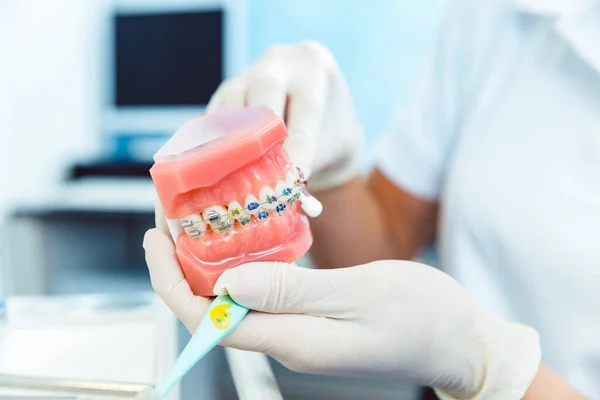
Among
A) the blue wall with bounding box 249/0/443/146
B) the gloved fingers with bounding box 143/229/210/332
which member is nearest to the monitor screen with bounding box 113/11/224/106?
the blue wall with bounding box 249/0/443/146

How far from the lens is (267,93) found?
736mm

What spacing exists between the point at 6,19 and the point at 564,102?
78.7 inches

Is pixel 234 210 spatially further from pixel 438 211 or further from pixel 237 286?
pixel 438 211

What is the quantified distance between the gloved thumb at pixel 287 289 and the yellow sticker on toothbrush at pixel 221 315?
1cm

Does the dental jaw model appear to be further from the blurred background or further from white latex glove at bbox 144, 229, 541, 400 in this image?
the blurred background

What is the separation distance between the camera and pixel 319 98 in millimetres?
771

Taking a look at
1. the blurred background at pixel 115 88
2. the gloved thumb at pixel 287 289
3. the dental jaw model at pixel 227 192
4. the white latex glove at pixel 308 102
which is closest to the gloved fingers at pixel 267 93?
the white latex glove at pixel 308 102

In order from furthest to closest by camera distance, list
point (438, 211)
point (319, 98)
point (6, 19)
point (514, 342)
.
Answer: point (6, 19), point (438, 211), point (319, 98), point (514, 342)

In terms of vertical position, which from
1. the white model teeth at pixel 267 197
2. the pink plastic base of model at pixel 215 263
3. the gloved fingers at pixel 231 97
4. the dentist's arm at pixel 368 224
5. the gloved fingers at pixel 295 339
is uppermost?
the gloved fingers at pixel 231 97

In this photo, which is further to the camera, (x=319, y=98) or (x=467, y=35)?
(x=467, y=35)

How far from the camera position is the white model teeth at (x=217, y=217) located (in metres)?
0.50

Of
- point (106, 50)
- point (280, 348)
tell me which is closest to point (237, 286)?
point (280, 348)

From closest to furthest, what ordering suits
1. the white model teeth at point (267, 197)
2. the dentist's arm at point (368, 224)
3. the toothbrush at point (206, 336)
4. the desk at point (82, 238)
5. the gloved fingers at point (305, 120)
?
1. the toothbrush at point (206, 336)
2. the white model teeth at point (267, 197)
3. the gloved fingers at point (305, 120)
4. the dentist's arm at point (368, 224)
5. the desk at point (82, 238)

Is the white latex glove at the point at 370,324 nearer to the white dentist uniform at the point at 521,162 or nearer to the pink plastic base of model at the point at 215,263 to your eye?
the pink plastic base of model at the point at 215,263
